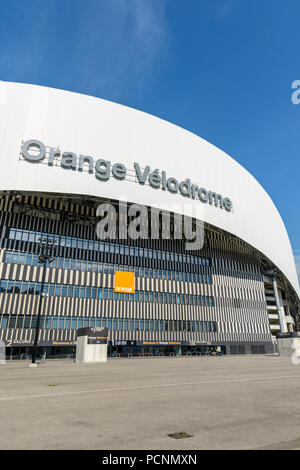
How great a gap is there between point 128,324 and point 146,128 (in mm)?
34613

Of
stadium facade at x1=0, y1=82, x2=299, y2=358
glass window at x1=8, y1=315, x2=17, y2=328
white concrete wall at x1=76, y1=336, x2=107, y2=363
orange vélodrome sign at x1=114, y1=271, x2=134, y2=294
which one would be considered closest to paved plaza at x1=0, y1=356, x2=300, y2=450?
white concrete wall at x1=76, y1=336, x2=107, y2=363

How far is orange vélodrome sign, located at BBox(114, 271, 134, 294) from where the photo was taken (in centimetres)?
5166

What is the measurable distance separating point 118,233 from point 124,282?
903 centimetres

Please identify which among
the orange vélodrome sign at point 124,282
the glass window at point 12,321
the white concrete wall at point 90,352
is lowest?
the white concrete wall at point 90,352

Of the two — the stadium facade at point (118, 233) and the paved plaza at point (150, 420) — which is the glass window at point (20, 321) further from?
the paved plaza at point (150, 420)

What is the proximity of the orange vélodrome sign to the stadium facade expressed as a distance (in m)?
0.66

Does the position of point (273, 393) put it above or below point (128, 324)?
below

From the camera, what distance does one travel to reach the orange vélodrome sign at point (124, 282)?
169 feet

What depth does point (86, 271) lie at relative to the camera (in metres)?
49.8

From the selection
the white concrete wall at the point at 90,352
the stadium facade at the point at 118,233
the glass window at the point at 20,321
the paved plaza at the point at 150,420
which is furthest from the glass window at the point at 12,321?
the paved plaza at the point at 150,420

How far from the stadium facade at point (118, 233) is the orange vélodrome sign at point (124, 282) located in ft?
2.15

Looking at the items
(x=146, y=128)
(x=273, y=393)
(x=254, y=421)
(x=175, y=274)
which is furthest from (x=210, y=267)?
(x=254, y=421)

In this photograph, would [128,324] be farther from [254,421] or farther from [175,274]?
[254,421]

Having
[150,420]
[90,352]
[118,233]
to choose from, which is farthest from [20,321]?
[150,420]
